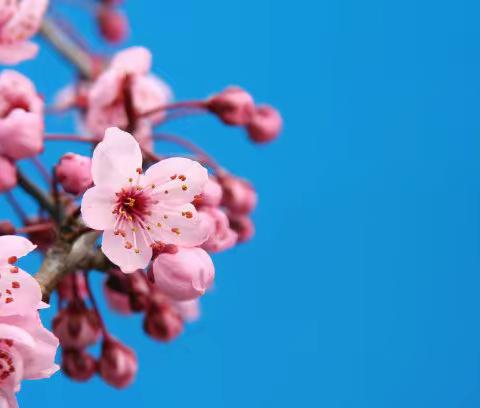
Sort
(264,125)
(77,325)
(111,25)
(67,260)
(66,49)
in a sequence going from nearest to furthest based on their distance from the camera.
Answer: (67,260) < (77,325) < (264,125) < (66,49) < (111,25)

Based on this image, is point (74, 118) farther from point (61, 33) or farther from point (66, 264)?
point (66, 264)

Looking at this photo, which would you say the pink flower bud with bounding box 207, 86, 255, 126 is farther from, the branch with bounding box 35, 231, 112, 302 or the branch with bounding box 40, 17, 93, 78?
the branch with bounding box 40, 17, 93, 78

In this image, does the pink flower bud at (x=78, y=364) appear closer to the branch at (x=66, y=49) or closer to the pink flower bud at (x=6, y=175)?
the pink flower bud at (x=6, y=175)

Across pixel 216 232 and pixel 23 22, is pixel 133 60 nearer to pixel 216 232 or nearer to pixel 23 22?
pixel 23 22

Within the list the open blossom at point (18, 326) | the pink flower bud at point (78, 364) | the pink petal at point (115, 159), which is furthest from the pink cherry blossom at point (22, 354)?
the pink flower bud at point (78, 364)

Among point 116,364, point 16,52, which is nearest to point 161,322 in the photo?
point 116,364

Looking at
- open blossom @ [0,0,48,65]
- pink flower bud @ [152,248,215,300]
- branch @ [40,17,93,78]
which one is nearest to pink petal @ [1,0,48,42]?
open blossom @ [0,0,48,65]
